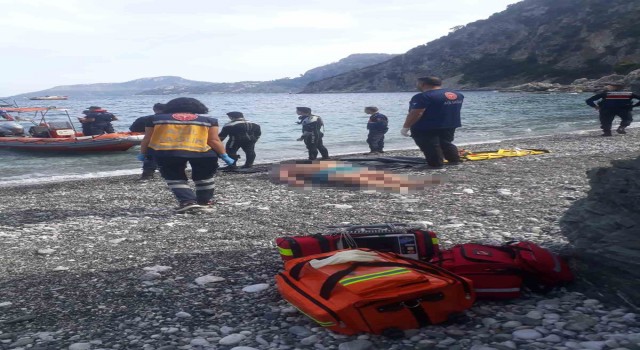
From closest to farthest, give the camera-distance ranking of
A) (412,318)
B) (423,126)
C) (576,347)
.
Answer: (576,347) → (412,318) → (423,126)

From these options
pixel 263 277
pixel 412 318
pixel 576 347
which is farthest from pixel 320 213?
pixel 576 347

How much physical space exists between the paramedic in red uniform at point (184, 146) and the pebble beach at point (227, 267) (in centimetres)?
39

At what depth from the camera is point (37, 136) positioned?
20891 mm

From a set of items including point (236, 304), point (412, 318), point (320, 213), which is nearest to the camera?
point (412, 318)

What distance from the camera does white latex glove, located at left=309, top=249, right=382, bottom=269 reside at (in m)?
3.88

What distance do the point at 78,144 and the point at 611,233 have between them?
17.0 metres

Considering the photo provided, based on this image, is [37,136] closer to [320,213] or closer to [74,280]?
[320,213]

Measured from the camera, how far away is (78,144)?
18.4 meters

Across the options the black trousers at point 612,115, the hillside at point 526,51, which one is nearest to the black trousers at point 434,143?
the black trousers at point 612,115

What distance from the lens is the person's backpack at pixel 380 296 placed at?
3.47 meters

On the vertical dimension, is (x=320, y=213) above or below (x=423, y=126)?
below

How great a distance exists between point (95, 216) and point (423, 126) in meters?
6.15

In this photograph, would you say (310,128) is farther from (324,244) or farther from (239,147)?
(324,244)

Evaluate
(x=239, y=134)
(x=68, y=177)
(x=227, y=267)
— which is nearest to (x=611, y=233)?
(x=227, y=267)
